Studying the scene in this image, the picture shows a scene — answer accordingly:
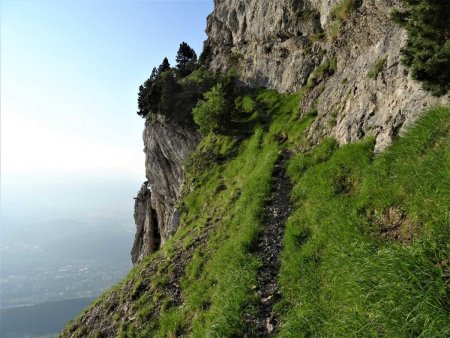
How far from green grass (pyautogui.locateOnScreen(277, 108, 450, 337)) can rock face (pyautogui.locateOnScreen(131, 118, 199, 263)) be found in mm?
29701

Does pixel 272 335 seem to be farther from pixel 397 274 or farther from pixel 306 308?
pixel 397 274

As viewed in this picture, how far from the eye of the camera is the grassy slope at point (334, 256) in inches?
275

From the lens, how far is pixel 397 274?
7062 millimetres

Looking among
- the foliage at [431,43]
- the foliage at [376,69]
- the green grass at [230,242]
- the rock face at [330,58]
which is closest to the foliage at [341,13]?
the rock face at [330,58]

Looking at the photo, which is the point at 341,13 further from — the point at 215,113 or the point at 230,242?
the point at 230,242

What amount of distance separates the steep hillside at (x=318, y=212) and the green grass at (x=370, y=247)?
4cm

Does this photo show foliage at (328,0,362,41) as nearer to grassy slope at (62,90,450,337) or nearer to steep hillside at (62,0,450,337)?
steep hillside at (62,0,450,337)

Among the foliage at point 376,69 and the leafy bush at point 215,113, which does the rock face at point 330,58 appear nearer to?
the foliage at point 376,69

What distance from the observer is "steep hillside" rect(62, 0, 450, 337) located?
310 inches

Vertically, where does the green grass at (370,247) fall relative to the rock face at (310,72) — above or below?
below

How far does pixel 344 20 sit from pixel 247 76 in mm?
Result: 19214

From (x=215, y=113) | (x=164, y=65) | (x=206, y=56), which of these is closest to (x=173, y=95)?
(x=215, y=113)

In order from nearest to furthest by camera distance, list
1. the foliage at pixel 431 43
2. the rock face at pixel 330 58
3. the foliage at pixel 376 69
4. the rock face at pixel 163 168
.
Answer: the foliage at pixel 431 43, the rock face at pixel 330 58, the foliage at pixel 376 69, the rock face at pixel 163 168

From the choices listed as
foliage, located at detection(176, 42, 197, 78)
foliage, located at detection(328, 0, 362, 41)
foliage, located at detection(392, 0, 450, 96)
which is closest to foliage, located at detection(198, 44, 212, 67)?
foliage, located at detection(176, 42, 197, 78)
